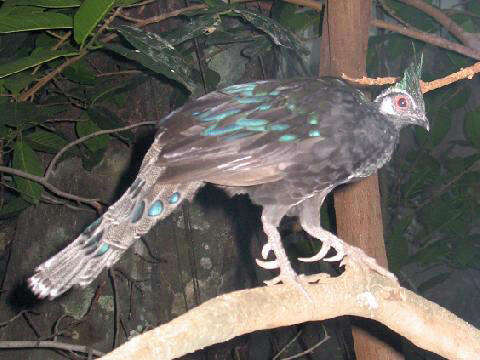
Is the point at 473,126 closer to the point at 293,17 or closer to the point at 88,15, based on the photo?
the point at 293,17

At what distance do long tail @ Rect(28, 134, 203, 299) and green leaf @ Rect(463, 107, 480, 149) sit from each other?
2.61 metres

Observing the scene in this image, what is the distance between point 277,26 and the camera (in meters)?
2.40

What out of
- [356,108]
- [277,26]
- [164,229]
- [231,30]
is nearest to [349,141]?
[356,108]

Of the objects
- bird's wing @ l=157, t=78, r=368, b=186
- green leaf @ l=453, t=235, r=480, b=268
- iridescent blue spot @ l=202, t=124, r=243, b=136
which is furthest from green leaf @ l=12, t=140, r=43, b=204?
green leaf @ l=453, t=235, r=480, b=268

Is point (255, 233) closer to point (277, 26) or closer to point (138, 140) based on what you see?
point (138, 140)

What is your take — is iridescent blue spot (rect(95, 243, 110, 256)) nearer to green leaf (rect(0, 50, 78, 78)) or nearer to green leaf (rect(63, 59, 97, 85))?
green leaf (rect(0, 50, 78, 78))

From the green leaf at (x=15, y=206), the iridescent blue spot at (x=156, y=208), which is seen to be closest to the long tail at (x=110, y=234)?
the iridescent blue spot at (x=156, y=208)

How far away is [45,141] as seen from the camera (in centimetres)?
302

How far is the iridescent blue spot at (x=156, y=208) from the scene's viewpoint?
186 cm

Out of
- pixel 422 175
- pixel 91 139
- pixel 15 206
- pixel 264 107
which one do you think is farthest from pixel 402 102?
pixel 422 175

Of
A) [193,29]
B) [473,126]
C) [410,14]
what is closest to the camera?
[193,29]

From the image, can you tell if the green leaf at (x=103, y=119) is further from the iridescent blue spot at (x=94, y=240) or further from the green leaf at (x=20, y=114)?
the iridescent blue spot at (x=94, y=240)

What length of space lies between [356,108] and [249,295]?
0.66 m

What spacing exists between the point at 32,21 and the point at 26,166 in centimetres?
82
